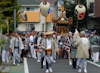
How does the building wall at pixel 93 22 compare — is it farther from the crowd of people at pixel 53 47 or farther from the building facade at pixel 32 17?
the building facade at pixel 32 17

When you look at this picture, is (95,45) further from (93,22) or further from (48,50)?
(93,22)

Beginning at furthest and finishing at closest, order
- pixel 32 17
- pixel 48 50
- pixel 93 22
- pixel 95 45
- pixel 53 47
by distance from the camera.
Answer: pixel 32 17 → pixel 93 22 → pixel 95 45 → pixel 53 47 → pixel 48 50

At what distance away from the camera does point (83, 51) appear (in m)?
10.6

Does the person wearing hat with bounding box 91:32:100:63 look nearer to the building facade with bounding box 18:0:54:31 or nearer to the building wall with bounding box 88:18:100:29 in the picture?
the building wall with bounding box 88:18:100:29

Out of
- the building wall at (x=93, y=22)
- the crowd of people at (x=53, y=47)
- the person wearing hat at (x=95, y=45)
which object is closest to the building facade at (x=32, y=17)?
the building wall at (x=93, y=22)

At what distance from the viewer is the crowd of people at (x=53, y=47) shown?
424 inches

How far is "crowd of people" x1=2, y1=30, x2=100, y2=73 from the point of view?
10758mm

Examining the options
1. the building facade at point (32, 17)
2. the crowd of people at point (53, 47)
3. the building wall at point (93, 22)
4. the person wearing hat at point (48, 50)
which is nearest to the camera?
the crowd of people at point (53, 47)

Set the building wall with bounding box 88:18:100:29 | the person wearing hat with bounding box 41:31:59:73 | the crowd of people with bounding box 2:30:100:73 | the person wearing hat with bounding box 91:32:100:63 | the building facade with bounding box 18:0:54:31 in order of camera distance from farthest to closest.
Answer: the building facade with bounding box 18:0:54:31, the building wall with bounding box 88:18:100:29, the person wearing hat with bounding box 91:32:100:63, the person wearing hat with bounding box 41:31:59:73, the crowd of people with bounding box 2:30:100:73

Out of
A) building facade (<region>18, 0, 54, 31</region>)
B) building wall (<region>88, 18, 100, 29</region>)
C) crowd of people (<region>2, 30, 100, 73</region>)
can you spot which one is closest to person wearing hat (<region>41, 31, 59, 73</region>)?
crowd of people (<region>2, 30, 100, 73</region>)

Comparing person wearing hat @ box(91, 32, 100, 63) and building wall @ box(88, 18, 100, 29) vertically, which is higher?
building wall @ box(88, 18, 100, 29)

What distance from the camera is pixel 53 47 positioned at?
11.0 metres

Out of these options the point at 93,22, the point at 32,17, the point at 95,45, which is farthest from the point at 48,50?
the point at 32,17

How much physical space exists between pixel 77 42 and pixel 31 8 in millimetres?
33207
